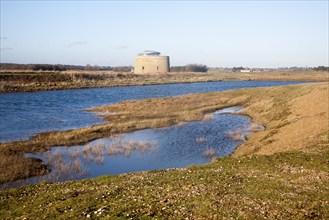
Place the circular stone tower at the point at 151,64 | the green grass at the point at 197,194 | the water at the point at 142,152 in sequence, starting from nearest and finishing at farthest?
the green grass at the point at 197,194 < the water at the point at 142,152 < the circular stone tower at the point at 151,64

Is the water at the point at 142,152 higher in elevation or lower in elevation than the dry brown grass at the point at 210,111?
Result: lower

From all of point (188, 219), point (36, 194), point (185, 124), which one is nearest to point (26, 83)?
point (185, 124)

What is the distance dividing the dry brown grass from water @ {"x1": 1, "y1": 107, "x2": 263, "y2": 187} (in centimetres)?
163

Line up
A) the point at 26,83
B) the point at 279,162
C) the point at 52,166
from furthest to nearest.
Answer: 1. the point at 26,83
2. the point at 52,166
3. the point at 279,162

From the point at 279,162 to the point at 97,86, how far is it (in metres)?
92.8

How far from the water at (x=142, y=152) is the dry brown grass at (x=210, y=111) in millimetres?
1629

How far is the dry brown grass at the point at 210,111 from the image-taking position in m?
25.2

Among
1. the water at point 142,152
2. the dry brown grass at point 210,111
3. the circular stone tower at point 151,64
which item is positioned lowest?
the water at point 142,152

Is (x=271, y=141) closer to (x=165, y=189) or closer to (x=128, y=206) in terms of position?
(x=165, y=189)

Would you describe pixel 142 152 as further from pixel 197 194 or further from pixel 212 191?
pixel 197 194

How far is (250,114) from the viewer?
48.9m

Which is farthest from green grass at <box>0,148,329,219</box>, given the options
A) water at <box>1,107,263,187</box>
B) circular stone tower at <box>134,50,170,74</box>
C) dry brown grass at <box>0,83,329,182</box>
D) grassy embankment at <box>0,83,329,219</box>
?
circular stone tower at <box>134,50,170,74</box>

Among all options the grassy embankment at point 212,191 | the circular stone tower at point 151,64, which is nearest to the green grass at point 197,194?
the grassy embankment at point 212,191

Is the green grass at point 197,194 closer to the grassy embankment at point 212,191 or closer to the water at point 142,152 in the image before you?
the grassy embankment at point 212,191
